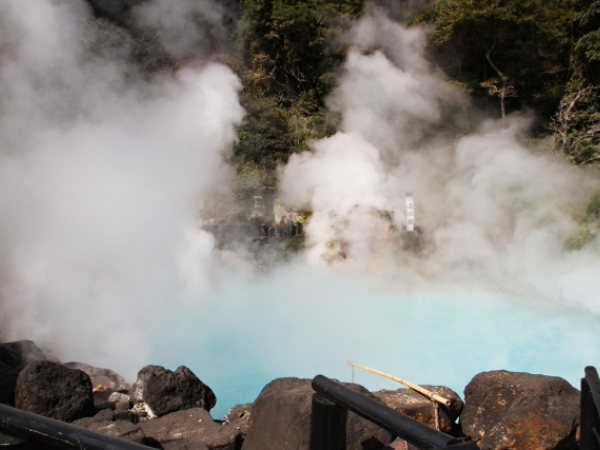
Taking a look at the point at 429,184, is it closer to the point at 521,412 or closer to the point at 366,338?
the point at 366,338

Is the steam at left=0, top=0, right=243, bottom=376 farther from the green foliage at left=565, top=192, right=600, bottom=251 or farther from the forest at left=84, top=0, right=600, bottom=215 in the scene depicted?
the green foliage at left=565, top=192, right=600, bottom=251

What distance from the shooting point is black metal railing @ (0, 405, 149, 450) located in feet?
3.48

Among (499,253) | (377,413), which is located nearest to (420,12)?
(499,253)

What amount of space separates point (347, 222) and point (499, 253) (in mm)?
3358

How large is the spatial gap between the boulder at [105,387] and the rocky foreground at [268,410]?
0.04 feet

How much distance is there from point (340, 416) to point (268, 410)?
2.62 metres

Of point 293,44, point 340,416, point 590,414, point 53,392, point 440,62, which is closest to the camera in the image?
point 340,416

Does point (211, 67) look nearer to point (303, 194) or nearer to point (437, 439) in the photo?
point (303, 194)

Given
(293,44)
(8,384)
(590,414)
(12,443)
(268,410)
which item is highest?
(293,44)

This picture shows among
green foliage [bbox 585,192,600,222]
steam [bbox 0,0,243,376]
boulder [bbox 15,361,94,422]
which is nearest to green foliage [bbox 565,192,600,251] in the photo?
green foliage [bbox 585,192,600,222]

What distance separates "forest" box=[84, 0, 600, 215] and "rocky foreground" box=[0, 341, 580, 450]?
32.9 ft

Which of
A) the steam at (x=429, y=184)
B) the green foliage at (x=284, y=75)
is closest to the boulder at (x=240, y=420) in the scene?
the steam at (x=429, y=184)

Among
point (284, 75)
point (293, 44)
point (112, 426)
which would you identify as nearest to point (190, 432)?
point (112, 426)

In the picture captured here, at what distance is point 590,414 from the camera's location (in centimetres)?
154
